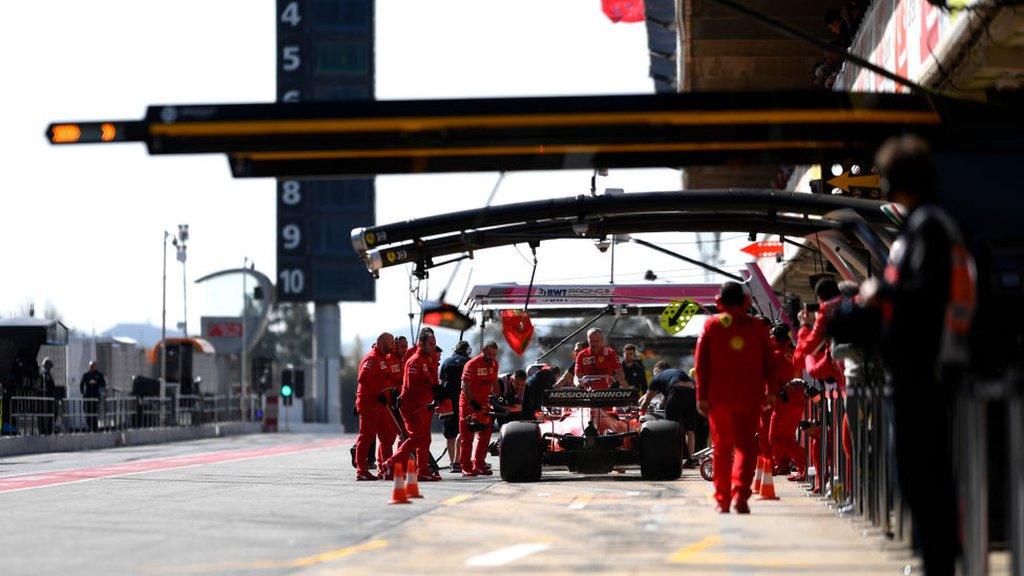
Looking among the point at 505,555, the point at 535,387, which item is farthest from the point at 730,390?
the point at 535,387

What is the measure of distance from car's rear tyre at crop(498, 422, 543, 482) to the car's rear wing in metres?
0.83

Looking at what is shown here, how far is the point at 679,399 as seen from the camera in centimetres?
2369

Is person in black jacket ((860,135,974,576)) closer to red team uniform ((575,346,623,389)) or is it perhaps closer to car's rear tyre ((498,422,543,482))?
car's rear tyre ((498,422,543,482))

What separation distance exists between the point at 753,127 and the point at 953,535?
4.31 m

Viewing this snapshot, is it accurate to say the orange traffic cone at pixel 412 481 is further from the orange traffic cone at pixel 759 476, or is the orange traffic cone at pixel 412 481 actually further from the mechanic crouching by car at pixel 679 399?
the mechanic crouching by car at pixel 679 399

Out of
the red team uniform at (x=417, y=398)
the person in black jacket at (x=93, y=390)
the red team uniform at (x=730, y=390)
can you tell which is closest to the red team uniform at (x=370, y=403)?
the red team uniform at (x=417, y=398)

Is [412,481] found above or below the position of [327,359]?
below

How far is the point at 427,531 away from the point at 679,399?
10675 millimetres

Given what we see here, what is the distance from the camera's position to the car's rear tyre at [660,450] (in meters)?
20.9

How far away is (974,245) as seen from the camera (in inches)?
415

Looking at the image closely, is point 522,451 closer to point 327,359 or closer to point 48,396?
point 48,396

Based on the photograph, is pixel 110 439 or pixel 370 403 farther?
pixel 110 439

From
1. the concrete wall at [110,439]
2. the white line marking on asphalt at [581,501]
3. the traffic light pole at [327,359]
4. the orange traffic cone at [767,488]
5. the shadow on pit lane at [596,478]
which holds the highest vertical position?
the traffic light pole at [327,359]

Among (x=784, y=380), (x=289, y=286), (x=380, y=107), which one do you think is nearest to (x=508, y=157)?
(x=380, y=107)
